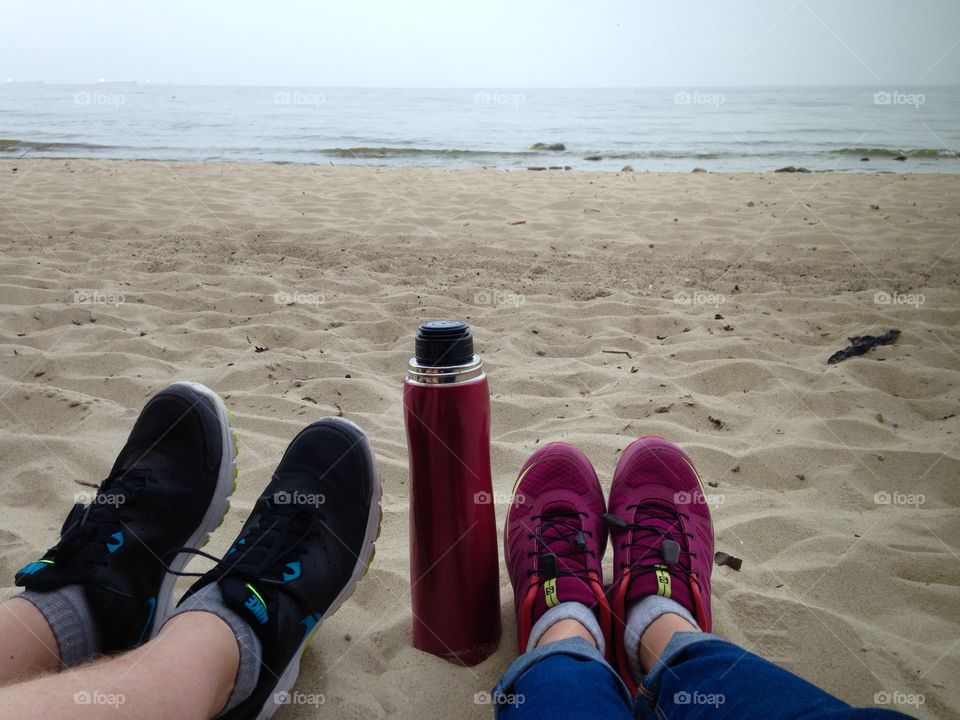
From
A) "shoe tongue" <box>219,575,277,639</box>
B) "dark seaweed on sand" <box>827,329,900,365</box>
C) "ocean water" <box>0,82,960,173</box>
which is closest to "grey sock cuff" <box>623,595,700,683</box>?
"shoe tongue" <box>219,575,277,639</box>

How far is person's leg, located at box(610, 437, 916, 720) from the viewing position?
97 centimetres

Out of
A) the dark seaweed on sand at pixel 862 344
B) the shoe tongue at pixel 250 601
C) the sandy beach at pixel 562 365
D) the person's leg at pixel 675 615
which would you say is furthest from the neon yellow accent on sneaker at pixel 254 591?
the dark seaweed on sand at pixel 862 344

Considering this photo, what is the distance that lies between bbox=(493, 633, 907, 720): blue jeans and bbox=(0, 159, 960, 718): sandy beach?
0.30 meters

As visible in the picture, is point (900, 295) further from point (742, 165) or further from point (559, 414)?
A: point (742, 165)

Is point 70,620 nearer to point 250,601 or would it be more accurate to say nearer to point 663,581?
point 250,601

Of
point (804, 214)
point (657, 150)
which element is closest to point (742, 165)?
point (657, 150)

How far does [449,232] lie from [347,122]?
14938 millimetres

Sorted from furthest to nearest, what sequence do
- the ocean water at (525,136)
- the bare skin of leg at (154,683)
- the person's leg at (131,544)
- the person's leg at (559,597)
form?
1. the ocean water at (525,136)
2. the person's leg at (131,544)
3. the person's leg at (559,597)
4. the bare skin of leg at (154,683)

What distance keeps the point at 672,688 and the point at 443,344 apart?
68cm

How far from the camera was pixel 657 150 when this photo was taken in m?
12.6

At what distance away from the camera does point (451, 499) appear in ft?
4.53

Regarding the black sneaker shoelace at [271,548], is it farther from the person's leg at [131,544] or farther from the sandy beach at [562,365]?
the sandy beach at [562,365]

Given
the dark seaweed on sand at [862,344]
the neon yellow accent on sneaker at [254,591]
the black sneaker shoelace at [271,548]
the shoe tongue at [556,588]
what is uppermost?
the dark seaweed on sand at [862,344]

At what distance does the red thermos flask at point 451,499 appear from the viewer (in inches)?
50.4
